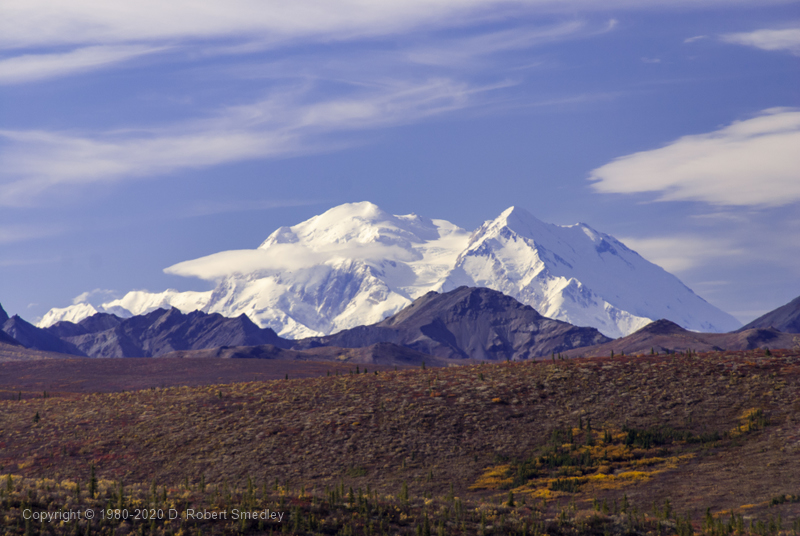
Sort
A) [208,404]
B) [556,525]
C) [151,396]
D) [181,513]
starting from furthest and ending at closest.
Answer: [151,396] → [208,404] → [556,525] → [181,513]

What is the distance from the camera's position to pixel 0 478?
30.3 metres

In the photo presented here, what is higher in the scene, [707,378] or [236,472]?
[707,378]

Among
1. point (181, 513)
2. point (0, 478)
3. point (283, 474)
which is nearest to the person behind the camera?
point (181, 513)

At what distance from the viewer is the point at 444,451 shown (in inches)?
1748

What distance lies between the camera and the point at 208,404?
57.5m

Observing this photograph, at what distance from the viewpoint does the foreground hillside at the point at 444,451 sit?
90.0 ft

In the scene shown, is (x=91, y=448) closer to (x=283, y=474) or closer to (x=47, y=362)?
(x=283, y=474)

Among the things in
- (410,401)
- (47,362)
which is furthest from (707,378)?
(47,362)

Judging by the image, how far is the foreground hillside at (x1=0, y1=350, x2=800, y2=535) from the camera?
27.4 meters

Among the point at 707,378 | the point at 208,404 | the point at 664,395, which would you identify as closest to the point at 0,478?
the point at 208,404

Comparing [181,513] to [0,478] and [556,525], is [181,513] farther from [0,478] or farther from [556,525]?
[556,525]

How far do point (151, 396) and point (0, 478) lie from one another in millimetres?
33988

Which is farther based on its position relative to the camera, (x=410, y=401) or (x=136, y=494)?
(x=410, y=401)

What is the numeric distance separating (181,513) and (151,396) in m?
40.2
